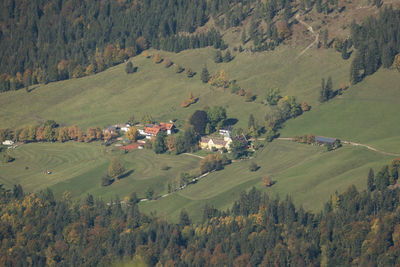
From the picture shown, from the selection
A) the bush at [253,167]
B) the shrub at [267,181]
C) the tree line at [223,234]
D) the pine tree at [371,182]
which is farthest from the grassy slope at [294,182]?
the tree line at [223,234]

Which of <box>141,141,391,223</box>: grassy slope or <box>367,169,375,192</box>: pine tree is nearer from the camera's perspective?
<box>367,169,375,192</box>: pine tree

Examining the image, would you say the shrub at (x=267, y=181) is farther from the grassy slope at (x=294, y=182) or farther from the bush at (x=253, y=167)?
the bush at (x=253, y=167)

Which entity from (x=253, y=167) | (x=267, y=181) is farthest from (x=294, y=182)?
(x=253, y=167)

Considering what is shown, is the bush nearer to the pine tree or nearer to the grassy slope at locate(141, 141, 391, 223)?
the grassy slope at locate(141, 141, 391, 223)

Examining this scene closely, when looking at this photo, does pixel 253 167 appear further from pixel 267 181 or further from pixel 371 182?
pixel 371 182

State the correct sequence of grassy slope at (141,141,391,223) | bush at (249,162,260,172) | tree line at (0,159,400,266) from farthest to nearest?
bush at (249,162,260,172) < grassy slope at (141,141,391,223) < tree line at (0,159,400,266)

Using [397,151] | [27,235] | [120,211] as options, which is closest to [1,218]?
[27,235]

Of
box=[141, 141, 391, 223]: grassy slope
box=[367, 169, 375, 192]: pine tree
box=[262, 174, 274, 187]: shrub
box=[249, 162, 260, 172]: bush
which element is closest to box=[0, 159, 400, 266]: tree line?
box=[367, 169, 375, 192]: pine tree

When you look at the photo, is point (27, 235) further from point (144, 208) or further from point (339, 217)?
point (339, 217)
